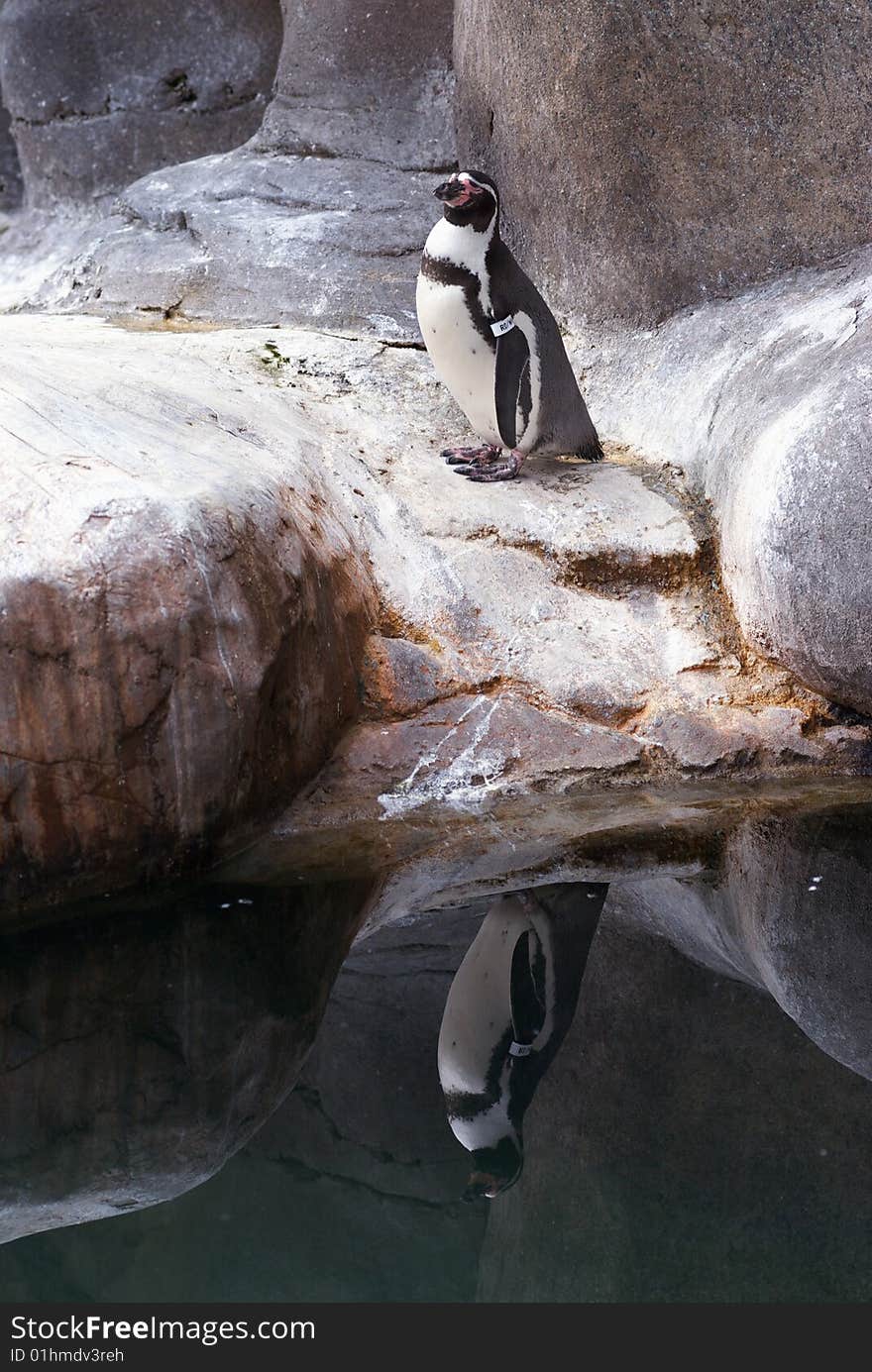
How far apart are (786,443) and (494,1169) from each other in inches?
92.2

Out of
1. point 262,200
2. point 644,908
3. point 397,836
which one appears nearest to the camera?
point 644,908

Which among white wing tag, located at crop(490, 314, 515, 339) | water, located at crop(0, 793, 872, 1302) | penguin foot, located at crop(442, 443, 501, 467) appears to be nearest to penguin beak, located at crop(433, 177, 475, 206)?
white wing tag, located at crop(490, 314, 515, 339)

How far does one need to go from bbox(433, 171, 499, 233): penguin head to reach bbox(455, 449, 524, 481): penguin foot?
667 millimetres

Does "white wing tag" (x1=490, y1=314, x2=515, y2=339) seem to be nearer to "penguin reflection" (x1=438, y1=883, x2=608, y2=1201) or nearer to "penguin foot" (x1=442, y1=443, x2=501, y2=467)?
"penguin foot" (x1=442, y1=443, x2=501, y2=467)

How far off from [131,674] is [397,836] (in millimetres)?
773

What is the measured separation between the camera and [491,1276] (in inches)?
75.2

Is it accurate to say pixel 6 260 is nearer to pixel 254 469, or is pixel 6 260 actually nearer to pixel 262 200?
pixel 262 200

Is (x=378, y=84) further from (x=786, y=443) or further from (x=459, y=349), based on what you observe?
(x=786, y=443)

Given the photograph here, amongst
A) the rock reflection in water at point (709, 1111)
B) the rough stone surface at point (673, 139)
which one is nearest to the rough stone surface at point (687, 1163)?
the rock reflection in water at point (709, 1111)

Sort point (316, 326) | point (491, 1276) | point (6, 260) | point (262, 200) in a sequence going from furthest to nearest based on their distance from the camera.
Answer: point (6, 260), point (262, 200), point (316, 326), point (491, 1276)

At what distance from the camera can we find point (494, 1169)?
218 cm

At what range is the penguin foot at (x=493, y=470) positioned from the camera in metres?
4.43

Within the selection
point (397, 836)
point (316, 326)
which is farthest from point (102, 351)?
point (397, 836)

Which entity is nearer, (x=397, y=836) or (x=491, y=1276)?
(x=491, y=1276)
